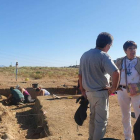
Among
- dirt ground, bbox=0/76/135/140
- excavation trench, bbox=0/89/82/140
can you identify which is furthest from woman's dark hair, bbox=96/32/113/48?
excavation trench, bbox=0/89/82/140

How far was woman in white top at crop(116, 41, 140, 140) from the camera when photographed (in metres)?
3.15

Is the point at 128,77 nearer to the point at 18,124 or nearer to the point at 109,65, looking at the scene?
the point at 109,65

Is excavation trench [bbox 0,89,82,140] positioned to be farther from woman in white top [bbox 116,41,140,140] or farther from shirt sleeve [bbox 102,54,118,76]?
shirt sleeve [bbox 102,54,118,76]

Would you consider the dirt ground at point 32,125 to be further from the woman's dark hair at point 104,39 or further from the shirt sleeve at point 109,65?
the woman's dark hair at point 104,39

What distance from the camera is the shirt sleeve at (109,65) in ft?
8.39

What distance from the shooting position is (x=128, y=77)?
3197mm

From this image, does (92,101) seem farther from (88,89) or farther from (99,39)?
(99,39)

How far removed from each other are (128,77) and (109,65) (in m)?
0.77

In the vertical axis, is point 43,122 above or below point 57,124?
below

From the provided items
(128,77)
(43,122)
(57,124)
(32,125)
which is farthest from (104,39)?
(32,125)

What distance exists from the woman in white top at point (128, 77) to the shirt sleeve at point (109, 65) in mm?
592

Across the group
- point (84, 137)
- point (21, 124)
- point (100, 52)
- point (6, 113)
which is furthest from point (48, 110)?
point (100, 52)

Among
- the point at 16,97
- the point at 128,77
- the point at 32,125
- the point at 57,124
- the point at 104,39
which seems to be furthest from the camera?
the point at 16,97

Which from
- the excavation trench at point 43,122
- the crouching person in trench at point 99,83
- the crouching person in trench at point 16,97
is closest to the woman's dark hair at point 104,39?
the crouching person in trench at point 99,83
